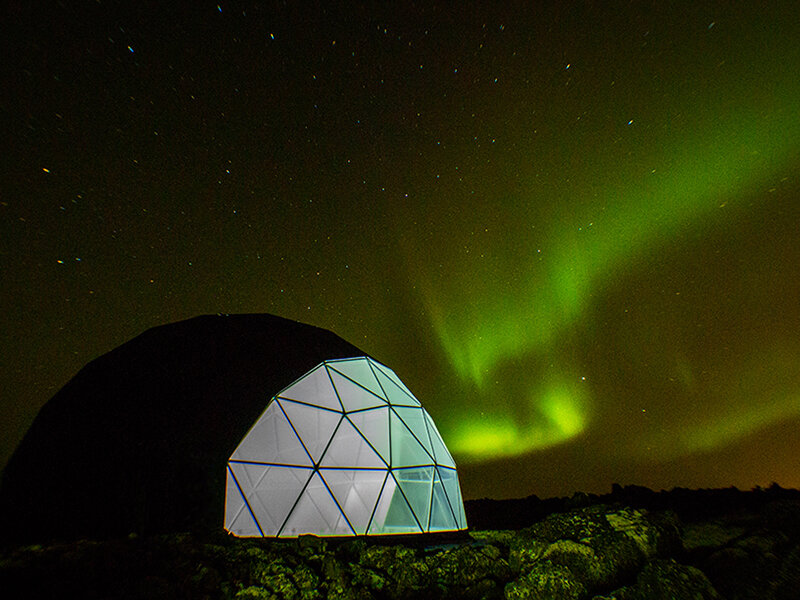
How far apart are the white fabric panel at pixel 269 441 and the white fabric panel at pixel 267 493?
0.34m

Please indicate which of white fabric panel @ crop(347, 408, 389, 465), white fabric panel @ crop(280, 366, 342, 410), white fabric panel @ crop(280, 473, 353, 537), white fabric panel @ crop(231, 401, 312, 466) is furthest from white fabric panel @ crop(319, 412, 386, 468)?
white fabric panel @ crop(280, 473, 353, 537)

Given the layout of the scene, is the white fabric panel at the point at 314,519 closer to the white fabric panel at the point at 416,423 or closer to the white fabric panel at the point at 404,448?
A: the white fabric panel at the point at 404,448

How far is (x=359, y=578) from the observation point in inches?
265

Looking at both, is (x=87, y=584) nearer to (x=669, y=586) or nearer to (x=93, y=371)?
(x=669, y=586)

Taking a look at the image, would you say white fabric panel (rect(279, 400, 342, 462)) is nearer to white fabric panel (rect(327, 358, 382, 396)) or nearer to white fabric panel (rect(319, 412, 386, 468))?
white fabric panel (rect(319, 412, 386, 468))

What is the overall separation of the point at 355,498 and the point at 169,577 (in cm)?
864

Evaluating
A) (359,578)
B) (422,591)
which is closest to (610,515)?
(422,591)

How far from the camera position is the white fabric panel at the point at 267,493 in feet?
34.3

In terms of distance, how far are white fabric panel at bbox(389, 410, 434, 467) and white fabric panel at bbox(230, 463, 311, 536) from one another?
11.2ft

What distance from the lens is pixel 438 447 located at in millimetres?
15109

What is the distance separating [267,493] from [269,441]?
1364 mm

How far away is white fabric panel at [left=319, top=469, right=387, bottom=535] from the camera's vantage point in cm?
1192

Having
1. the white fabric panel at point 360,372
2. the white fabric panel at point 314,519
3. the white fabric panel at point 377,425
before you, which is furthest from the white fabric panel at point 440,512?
the white fabric panel at point 360,372

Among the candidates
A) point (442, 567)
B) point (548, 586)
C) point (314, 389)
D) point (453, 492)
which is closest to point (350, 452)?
point (314, 389)
